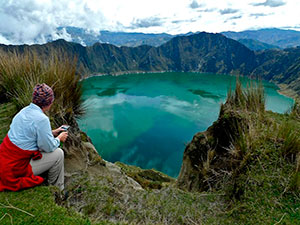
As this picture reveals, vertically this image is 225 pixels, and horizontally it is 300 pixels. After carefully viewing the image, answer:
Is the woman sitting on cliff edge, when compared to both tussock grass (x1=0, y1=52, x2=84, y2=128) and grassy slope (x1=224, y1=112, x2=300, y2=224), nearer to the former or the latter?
tussock grass (x1=0, y1=52, x2=84, y2=128)

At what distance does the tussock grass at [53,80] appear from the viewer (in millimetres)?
4988

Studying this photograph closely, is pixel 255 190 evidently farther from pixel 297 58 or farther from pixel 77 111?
pixel 297 58

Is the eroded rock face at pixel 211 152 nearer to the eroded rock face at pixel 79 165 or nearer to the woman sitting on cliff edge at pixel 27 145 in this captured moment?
the eroded rock face at pixel 79 165

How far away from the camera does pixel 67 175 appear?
12.6ft

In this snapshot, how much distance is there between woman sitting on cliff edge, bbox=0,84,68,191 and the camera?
244 centimetres

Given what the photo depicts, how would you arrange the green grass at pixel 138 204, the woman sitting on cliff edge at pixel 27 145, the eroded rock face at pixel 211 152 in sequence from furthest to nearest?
the eroded rock face at pixel 211 152 < the green grass at pixel 138 204 < the woman sitting on cliff edge at pixel 27 145

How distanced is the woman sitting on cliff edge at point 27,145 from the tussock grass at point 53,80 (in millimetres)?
2196

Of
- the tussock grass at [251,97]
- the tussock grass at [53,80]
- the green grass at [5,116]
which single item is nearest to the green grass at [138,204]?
the green grass at [5,116]

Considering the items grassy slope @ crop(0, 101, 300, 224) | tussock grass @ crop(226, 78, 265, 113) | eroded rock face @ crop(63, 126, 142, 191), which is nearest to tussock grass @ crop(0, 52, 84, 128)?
eroded rock face @ crop(63, 126, 142, 191)

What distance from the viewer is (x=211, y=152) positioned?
6.73 meters

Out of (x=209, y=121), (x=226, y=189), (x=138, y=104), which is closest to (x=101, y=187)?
(x=226, y=189)

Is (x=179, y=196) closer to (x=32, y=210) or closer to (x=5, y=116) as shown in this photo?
(x=32, y=210)

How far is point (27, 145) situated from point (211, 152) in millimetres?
5941

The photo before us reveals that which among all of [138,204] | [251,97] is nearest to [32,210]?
[138,204]
